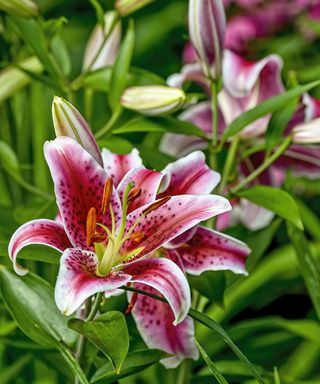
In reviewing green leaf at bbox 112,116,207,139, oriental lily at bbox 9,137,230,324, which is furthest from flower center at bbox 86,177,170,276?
green leaf at bbox 112,116,207,139

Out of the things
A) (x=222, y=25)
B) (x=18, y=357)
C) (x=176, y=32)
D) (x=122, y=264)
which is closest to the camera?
(x=122, y=264)

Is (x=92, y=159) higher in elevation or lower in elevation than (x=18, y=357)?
higher

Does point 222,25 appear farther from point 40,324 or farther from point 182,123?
point 40,324

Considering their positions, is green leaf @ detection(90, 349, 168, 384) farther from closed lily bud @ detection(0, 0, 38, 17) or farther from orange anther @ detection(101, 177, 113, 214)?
closed lily bud @ detection(0, 0, 38, 17)

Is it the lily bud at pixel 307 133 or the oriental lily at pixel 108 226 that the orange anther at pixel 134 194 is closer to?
the oriental lily at pixel 108 226

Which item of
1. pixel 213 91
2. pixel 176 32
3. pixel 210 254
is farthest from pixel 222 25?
pixel 176 32

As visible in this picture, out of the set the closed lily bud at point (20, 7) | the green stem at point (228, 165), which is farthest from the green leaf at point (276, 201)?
the closed lily bud at point (20, 7)

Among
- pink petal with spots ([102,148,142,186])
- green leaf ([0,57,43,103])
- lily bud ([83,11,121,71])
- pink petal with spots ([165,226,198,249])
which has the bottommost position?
green leaf ([0,57,43,103])
